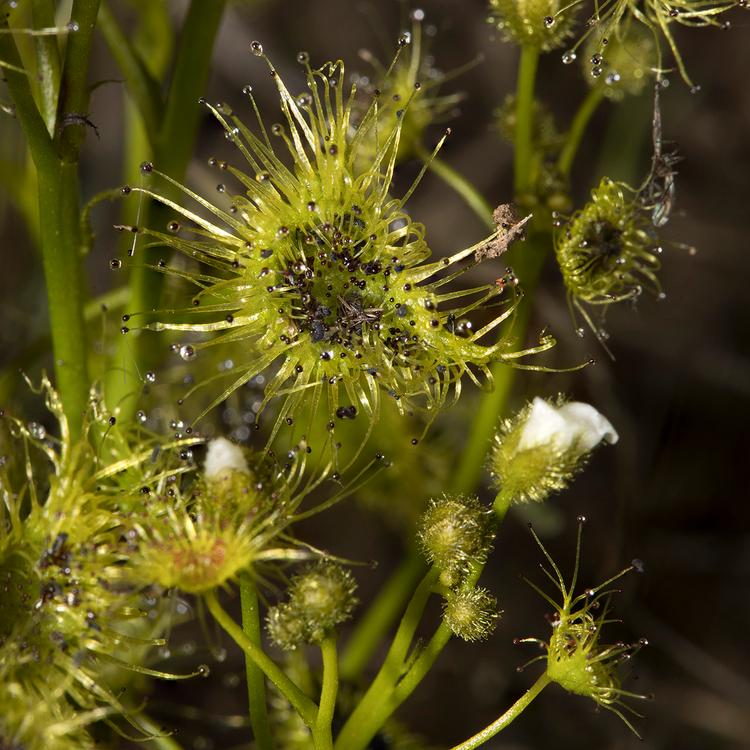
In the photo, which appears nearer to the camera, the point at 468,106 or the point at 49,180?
the point at 49,180

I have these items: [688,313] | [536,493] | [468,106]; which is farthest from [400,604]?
[468,106]

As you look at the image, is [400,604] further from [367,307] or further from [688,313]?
[688,313]

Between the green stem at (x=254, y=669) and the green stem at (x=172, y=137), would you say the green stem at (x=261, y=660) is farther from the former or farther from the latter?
the green stem at (x=172, y=137)

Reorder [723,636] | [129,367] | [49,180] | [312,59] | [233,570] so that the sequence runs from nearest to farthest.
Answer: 1. [233,570]
2. [49,180]
3. [129,367]
4. [723,636]
5. [312,59]

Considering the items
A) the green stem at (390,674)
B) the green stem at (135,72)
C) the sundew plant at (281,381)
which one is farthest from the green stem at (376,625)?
the green stem at (135,72)

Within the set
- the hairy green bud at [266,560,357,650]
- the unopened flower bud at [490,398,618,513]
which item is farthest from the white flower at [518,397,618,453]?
the hairy green bud at [266,560,357,650]

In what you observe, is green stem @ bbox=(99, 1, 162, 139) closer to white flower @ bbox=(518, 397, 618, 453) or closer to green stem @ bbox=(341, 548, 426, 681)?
white flower @ bbox=(518, 397, 618, 453)

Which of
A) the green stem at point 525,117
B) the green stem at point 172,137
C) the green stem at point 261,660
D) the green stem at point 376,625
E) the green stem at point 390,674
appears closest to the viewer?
A: the green stem at point 261,660

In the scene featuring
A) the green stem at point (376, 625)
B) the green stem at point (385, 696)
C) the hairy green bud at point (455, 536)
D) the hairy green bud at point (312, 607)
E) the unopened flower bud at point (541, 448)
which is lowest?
the green stem at point (376, 625)
